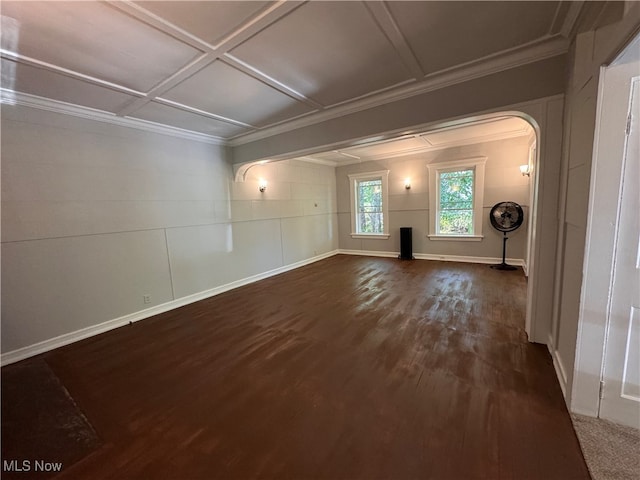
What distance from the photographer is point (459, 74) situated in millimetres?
2508

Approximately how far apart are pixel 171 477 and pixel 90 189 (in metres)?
3.19

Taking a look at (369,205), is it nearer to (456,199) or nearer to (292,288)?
(456,199)

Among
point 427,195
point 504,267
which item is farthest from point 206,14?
point 504,267

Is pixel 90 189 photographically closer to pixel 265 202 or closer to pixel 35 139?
pixel 35 139

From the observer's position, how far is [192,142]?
4.14m

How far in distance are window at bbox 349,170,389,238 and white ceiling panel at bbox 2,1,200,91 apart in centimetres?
540

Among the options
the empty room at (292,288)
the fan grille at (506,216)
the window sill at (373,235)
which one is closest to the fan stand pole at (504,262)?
the fan grille at (506,216)

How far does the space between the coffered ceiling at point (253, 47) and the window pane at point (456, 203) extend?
3712 millimetres

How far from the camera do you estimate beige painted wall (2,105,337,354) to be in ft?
8.70

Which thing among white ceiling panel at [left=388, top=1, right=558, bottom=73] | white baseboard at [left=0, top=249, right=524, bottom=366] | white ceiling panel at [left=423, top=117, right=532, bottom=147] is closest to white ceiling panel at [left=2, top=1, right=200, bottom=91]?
white ceiling panel at [left=388, top=1, right=558, bottom=73]

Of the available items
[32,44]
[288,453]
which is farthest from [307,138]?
[288,453]

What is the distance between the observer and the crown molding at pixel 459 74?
6.98 ft

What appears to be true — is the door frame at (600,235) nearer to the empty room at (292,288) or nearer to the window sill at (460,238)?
the empty room at (292,288)

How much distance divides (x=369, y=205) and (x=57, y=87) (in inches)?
242
